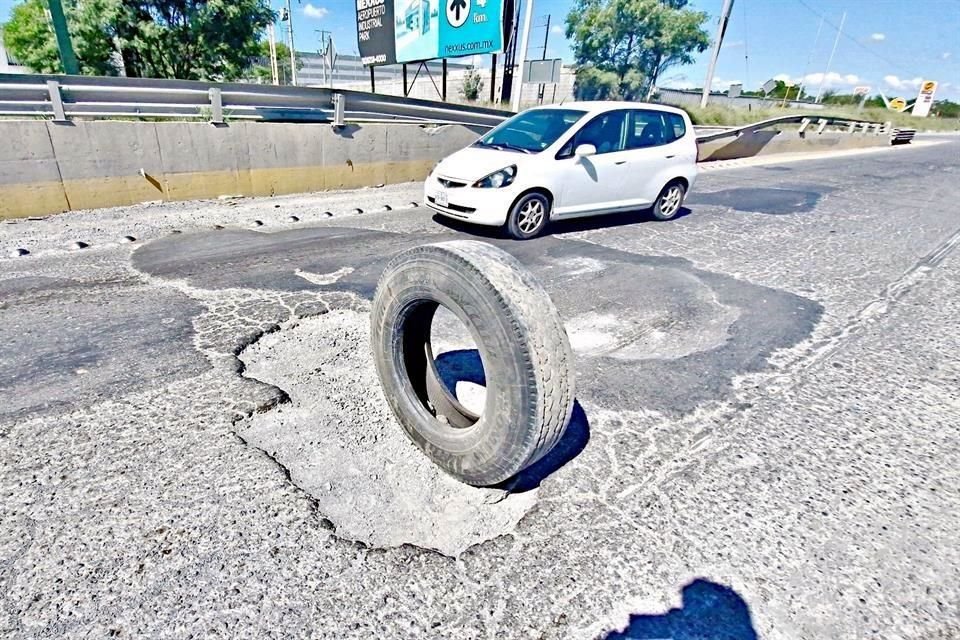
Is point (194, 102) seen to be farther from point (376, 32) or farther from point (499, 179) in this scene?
point (376, 32)

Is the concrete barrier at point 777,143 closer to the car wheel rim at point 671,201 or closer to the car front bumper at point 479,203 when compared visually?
the car wheel rim at point 671,201

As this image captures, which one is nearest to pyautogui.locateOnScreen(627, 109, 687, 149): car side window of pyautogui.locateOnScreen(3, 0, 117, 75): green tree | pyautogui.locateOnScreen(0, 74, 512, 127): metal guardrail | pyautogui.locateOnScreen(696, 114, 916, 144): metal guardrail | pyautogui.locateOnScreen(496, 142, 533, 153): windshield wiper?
pyautogui.locateOnScreen(496, 142, 533, 153): windshield wiper

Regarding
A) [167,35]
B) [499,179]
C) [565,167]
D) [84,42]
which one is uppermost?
[167,35]

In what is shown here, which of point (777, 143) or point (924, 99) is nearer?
point (777, 143)

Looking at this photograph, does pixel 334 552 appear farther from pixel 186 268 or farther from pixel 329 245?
pixel 329 245

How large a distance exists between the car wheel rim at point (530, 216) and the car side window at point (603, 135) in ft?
2.27

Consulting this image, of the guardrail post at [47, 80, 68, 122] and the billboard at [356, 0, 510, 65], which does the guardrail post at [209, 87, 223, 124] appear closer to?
the guardrail post at [47, 80, 68, 122]

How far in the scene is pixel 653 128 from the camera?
699 cm

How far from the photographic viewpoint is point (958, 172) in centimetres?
1608

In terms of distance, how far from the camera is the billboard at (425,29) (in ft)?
51.6

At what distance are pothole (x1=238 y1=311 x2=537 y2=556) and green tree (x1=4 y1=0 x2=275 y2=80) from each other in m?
18.7

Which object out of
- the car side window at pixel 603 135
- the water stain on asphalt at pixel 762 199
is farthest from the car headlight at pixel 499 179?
the water stain on asphalt at pixel 762 199

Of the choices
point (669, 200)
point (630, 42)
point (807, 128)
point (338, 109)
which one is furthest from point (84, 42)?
point (630, 42)

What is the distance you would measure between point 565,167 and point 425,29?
1554 centimetres
